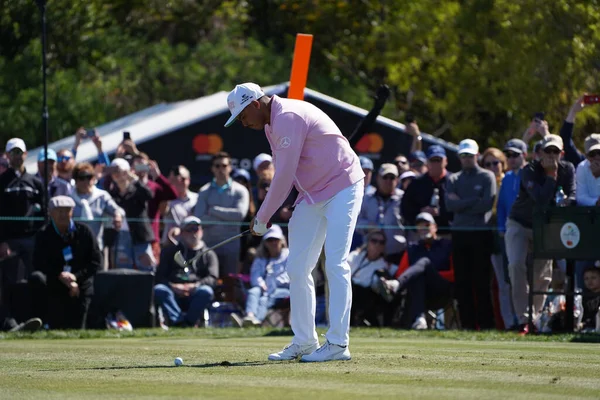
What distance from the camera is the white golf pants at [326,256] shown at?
9.48m

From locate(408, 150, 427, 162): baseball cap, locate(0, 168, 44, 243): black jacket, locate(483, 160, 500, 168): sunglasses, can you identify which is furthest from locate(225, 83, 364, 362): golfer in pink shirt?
locate(408, 150, 427, 162): baseball cap

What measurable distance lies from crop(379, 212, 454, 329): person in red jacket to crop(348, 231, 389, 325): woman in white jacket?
0.83 ft

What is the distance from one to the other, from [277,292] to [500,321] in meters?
2.74

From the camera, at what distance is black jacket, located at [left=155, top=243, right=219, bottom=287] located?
1709 centimetres

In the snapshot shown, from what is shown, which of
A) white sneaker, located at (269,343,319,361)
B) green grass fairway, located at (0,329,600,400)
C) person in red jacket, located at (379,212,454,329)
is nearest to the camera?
green grass fairway, located at (0,329,600,400)

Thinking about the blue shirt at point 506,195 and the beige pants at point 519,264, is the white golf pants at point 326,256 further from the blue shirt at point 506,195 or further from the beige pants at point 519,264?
the blue shirt at point 506,195

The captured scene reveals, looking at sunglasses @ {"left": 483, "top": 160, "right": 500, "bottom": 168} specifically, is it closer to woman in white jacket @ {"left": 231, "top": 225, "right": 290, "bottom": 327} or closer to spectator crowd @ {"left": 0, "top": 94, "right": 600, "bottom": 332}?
spectator crowd @ {"left": 0, "top": 94, "right": 600, "bottom": 332}

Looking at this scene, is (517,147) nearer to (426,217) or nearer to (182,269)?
(426,217)

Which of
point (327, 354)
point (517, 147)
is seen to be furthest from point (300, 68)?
point (327, 354)

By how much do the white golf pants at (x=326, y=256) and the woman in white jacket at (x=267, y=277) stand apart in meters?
6.99

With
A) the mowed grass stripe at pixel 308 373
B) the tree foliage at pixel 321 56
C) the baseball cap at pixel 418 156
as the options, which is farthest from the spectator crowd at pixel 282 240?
the tree foliage at pixel 321 56

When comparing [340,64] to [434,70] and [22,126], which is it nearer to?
[434,70]

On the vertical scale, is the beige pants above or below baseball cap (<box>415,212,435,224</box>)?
below

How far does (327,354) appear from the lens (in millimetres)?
9484
